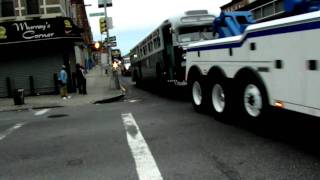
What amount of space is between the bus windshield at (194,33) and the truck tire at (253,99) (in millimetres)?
9096

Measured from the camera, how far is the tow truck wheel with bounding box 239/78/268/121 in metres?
9.07

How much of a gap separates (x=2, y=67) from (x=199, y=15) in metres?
13.2

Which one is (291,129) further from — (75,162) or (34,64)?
(34,64)

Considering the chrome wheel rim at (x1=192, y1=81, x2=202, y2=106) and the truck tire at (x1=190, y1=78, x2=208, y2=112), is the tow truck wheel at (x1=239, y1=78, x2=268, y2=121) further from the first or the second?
the chrome wheel rim at (x1=192, y1=81, x2=202, y2=106)

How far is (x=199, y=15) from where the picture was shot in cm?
1931

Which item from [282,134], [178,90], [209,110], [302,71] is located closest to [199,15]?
[178,90]

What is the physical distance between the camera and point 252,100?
9570 millimetres

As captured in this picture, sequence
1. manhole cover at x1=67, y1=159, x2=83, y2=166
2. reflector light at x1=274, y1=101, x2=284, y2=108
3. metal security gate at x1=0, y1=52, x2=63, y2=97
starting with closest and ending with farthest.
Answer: manhole cover at x1=67, y1=159, x2=83, y2=166 < reflector light at x1=274, y1=101, x2=284, y2=108 < metal security gate at x1=0, y1=52, x2=63, y2=97

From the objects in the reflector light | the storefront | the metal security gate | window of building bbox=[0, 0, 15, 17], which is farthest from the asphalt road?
window of building bbox=[0, 0, 15, 17]

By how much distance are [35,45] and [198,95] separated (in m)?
15.5

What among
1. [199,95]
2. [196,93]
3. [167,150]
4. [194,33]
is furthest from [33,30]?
[167,150]

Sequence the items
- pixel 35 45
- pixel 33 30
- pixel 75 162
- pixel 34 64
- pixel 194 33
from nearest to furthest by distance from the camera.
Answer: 1. pixel 75 162
2. pixel 194 33
3. pixel 33 30
4. pixel 35 45
5. pixel 34 64

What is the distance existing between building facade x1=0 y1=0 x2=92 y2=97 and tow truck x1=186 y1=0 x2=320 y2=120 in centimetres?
1440

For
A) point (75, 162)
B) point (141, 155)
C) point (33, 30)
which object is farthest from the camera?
point (33, 30)
